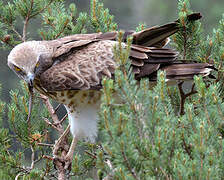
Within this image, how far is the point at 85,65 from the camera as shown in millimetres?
3166

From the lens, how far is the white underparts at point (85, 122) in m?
3.31

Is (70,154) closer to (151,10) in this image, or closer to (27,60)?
(27,60)

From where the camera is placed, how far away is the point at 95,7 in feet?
11.9

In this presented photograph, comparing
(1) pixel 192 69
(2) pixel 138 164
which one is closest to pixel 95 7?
(1) pixel 192 69

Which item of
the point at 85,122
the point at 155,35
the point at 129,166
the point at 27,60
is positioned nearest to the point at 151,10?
the point at 155,35

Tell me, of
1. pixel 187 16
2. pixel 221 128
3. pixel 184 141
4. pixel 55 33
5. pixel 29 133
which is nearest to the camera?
pixel 184 141

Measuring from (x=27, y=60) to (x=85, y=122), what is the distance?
2.15 ft

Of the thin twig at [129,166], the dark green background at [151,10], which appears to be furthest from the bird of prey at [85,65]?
the dark green background at [151,10]

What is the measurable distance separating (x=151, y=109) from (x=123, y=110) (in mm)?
118

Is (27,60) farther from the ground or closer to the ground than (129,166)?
farther from the ground

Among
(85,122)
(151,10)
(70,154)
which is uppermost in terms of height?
(151,10)

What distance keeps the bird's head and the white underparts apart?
43cm

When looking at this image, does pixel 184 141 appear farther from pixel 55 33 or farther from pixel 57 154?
pixel 55 33

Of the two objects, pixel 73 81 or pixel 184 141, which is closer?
pixel 184 141
